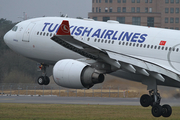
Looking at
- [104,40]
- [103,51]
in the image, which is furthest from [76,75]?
[104,40]

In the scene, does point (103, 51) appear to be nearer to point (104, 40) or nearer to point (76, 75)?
point (76, 75)

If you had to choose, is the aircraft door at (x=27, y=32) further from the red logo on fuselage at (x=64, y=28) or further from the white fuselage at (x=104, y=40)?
the red logo on fuselage at (x=64, y=28)

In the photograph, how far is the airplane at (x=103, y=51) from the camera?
69.8 feet

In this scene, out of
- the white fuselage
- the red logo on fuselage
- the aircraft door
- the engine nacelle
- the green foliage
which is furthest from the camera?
the green foliage

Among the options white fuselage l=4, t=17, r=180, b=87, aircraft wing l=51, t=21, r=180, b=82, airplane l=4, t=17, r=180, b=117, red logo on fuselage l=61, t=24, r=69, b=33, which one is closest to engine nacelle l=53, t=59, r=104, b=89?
airplane l=4, t=17, r=180, b=117

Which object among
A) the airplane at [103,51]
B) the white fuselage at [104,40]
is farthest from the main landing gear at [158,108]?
the white fuselage at [104,40]

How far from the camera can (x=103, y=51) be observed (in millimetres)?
20688

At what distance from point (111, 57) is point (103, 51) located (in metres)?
0.53

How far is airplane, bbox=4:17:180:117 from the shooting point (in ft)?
69.8

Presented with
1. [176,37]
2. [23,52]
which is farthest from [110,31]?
[23,52]

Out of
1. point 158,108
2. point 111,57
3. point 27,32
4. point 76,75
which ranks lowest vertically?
point 158,108

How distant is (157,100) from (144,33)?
14.7 feet

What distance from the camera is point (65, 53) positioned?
2886 cm

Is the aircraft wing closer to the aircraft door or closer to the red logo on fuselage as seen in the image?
the red logo on fuselage
